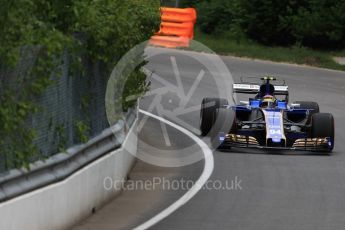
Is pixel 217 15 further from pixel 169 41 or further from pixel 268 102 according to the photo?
pixel 268 102

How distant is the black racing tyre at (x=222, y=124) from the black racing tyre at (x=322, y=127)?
141 centimetres

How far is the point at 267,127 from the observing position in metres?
19.1

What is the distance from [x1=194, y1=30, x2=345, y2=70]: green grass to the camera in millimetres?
35031

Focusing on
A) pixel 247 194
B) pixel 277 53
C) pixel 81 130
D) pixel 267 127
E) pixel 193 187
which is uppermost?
pixel 81 130

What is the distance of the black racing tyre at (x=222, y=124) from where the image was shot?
19.2 metres

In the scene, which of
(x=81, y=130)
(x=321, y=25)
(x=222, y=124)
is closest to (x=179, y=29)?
(x=321, y=25)

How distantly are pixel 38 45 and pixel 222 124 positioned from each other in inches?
343

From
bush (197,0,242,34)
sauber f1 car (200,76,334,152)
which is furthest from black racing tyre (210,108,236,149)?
bush (197,0,242,34)

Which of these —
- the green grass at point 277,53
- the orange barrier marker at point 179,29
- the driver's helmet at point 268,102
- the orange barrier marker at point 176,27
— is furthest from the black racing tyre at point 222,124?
the orange barrier marker at point 179,29

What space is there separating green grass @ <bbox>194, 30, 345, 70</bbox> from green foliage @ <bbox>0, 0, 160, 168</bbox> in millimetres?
20955

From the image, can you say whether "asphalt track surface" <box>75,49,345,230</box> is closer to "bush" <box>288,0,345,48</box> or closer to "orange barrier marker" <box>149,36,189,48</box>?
"orange barrier marker" <box>149,36,189,48</box>

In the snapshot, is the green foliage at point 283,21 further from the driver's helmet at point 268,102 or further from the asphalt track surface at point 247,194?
the driver's helmet at point 268,102

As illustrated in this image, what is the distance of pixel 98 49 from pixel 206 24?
28.9 metres

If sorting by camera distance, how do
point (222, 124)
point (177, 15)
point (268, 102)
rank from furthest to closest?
1. point (177, 15)
2. point (268, 102)
3. point (222, 124)
